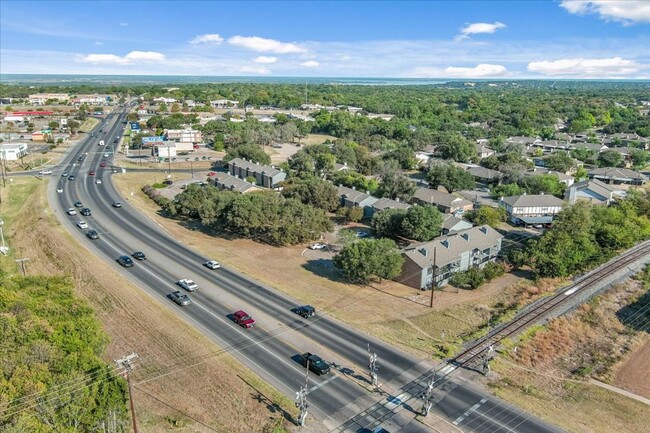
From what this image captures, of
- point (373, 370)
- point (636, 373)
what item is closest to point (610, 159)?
point (636, 373)

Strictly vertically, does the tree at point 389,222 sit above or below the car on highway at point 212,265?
above

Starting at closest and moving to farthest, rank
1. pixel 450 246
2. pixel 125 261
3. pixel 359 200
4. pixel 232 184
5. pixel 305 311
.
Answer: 1. pixel 305 311
2. pixel 450 246
3. pixel 125 261
4. pixel 359 200
5. pixel 232 184

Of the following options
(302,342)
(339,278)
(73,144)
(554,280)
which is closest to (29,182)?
(73,144)

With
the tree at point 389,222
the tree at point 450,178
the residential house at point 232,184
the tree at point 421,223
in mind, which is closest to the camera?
the tree at point 421,223

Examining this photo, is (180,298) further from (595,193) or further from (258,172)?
(595,193)

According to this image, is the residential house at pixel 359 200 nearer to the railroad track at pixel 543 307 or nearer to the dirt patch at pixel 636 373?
the railroad track at pixel 543 307

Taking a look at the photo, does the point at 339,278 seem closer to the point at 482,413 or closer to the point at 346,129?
the point at 482,413

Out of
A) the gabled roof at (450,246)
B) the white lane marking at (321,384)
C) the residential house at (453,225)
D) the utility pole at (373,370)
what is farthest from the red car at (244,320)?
the residential house at (453,225)
